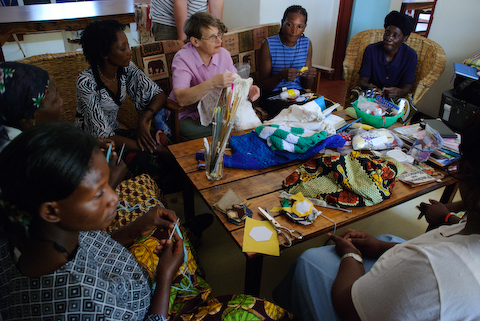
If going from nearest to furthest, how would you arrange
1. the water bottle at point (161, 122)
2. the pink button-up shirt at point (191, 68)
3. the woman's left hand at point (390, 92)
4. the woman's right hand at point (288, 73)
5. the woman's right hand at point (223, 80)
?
the woman's right hand at point (223, 80)
the pink button-up shirt at point (191, 68)
the water bottle at point (161, 122)
the woman's right hand at point (288, 73)
the woman's left hand at point (390, 92)

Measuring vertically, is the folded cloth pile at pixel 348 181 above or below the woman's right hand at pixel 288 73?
below

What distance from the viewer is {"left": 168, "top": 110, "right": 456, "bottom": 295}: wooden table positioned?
4.38ft

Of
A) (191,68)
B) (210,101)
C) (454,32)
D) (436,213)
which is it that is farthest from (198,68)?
(454,32)

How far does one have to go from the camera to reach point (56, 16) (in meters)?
3.41

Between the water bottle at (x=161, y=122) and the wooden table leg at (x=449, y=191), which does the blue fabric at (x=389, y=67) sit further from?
the water bottle at (x=161, y=122)

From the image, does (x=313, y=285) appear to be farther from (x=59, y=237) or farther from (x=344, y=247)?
(x=59, y=237)

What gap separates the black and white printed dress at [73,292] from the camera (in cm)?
79

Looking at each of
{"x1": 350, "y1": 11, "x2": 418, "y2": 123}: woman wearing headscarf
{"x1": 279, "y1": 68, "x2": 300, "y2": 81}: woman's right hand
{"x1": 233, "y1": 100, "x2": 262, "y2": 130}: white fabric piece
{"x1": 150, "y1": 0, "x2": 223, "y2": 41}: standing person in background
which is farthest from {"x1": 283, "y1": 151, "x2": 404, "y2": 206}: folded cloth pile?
{"x1": 150, "y1": 0, "x2": 223, "y2": 41}: standing person in background

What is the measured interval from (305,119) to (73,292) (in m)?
1.64

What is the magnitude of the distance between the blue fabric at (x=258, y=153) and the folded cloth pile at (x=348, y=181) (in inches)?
7.1

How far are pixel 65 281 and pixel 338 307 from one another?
0.80 m

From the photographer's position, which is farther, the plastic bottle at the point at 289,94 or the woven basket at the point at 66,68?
the plastic bottle at the point at 289,94

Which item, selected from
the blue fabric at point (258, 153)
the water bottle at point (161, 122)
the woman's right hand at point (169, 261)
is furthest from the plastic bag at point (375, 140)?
the water bottle at point (161, 122)

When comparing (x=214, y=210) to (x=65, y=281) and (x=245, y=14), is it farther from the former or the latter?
(x=245, y=14)
